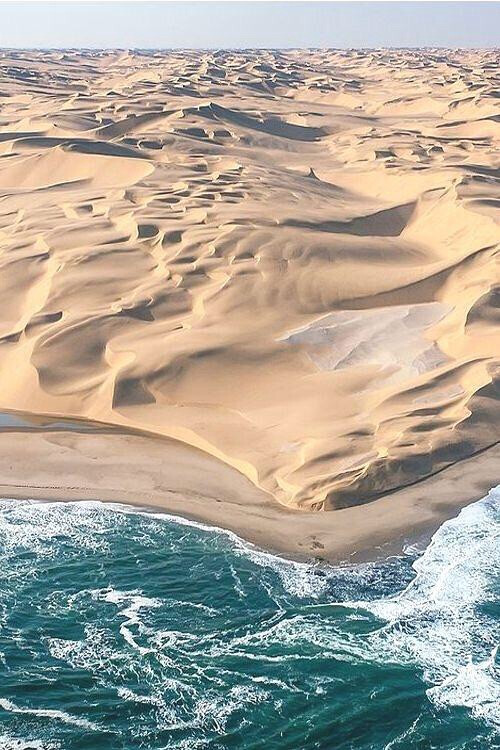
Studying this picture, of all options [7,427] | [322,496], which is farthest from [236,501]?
[7,427]

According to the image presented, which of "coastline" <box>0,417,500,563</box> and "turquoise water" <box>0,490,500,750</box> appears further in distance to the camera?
"coastline" <box>0,417,500,563</box>

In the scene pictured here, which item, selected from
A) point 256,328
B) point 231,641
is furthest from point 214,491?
point 256,328

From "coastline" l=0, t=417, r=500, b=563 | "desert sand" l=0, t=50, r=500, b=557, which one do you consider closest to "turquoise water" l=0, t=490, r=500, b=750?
"coastline" l=0, t=417, r=500, b=563

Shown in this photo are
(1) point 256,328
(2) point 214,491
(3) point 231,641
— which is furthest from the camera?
(1) point 256,328

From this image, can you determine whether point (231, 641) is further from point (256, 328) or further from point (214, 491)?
point (256, 328)

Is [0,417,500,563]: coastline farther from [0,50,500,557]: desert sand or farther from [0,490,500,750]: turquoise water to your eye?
[0,490,500,750]: turquoise water

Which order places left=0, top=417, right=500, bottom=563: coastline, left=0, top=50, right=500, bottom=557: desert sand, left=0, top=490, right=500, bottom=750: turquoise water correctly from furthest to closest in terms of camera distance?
left=0, top=50, right=500, bottom=557: desert sand < left=0, top=417, right=500, bottom=563: coastline < left=0, top=490, right=500, bottom=750: turquoise water
